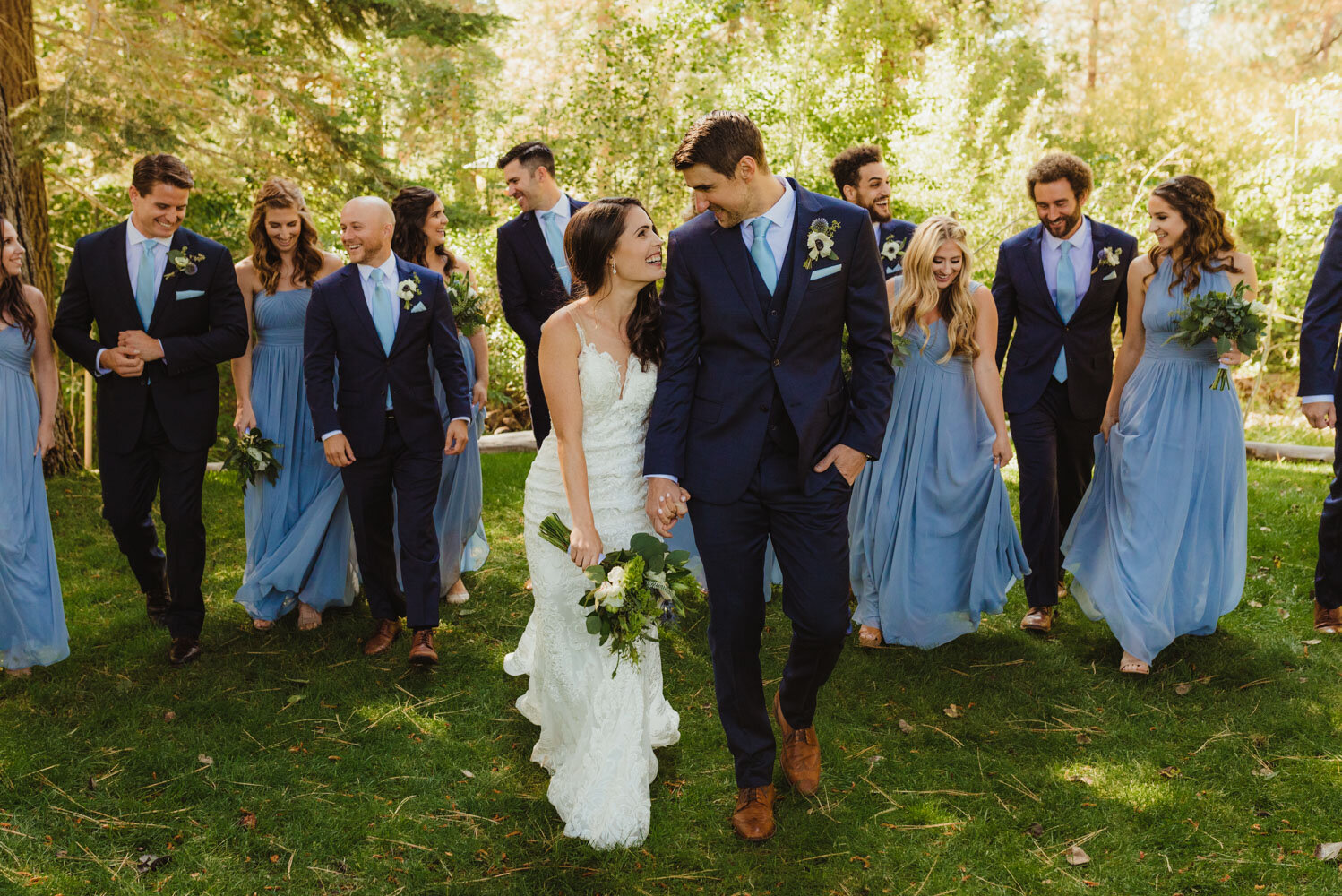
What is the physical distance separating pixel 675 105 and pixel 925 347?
10.2 metres

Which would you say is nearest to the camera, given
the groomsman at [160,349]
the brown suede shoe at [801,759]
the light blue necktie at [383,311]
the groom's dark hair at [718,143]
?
the groom's dark hair at [718,143]

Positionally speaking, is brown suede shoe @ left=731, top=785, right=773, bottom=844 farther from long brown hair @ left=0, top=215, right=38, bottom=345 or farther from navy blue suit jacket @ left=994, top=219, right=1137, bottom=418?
long brown hair @ left=0, top=215, right=38, bottom=345

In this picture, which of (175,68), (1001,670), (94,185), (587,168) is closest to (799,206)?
(1001,670)

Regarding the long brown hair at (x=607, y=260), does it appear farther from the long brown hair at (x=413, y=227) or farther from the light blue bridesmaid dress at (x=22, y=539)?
the light blue bridesmaid dress at (x=22, y=539)

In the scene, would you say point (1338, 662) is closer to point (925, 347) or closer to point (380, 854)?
point (925, 347)

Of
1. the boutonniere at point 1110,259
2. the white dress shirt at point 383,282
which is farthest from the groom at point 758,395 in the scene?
the boutonniere at point 1110,259

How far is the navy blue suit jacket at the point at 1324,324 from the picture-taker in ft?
16.9

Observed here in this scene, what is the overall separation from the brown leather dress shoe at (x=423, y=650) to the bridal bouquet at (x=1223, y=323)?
12.6 feet

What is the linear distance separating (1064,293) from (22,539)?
5207mm

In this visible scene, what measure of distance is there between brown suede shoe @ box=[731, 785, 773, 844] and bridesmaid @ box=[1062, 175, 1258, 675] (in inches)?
85.1

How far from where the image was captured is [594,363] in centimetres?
373

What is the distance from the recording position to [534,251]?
20.1ft

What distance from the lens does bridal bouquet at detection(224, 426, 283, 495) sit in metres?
5.60

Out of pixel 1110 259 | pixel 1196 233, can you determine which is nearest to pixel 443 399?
pixel 1110 259
